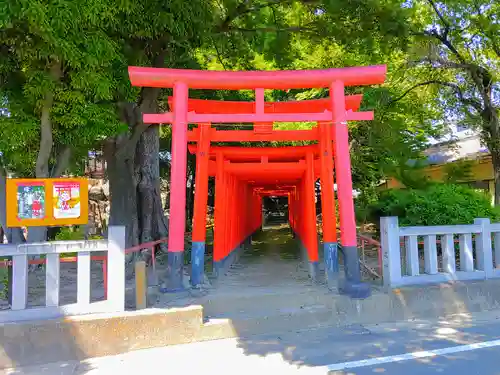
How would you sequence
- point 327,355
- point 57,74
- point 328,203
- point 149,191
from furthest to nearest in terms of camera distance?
point 149,191 < point 328,203 < point 57,74 < point 327,355

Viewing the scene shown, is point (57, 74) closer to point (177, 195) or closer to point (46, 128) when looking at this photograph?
point (46, 128)

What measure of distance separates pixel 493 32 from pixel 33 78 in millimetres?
10381

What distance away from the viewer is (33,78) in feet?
18.8

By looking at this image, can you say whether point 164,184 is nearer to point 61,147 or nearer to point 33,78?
point 61,147

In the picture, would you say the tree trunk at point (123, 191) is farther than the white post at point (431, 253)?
Yes

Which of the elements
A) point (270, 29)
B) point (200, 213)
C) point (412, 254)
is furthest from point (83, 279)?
point (270, 29)

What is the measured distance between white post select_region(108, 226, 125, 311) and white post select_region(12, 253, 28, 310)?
86 centimetres

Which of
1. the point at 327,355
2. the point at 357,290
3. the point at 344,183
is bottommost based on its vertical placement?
the point at 327,355

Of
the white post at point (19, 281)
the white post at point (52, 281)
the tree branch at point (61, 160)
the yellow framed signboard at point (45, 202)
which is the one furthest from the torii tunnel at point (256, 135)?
the tree branch at point (61, 160)

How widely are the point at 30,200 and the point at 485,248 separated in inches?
239

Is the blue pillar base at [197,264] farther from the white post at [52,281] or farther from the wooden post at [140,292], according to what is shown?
the white post at [52,281]

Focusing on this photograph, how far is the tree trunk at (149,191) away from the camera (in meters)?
10.0

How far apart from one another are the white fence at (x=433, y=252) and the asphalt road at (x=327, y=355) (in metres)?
0.83

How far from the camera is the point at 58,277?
4.46 m
